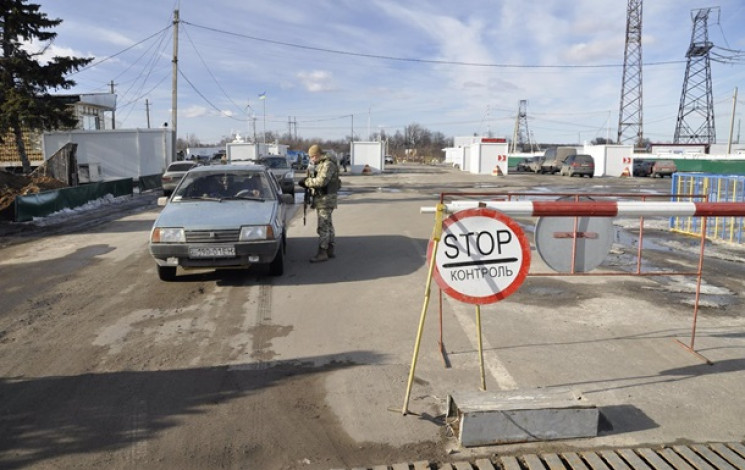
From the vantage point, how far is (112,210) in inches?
722

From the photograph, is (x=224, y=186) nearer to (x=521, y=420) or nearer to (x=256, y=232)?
(x=256, y=232)

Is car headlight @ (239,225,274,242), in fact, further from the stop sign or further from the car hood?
the stop sign

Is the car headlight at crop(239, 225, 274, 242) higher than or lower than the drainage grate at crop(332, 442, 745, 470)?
higher

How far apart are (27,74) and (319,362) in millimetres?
26618

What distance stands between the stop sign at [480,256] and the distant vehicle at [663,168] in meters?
46.1

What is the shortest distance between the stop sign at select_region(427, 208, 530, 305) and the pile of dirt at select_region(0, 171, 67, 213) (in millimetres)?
15969

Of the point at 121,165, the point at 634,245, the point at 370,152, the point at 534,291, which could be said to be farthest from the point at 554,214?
the point at 370,152

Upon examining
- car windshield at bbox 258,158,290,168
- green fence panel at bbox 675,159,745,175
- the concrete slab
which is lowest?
the concrete slab

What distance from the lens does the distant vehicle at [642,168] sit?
47.6 metres

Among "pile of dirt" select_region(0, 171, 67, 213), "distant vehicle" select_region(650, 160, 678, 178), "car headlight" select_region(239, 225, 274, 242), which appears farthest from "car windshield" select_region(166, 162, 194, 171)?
"distant vehicle" select_region(650, 160, 678, 178)

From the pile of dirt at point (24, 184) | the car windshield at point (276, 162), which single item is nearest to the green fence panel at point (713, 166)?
the car windshield at point (276, 162)

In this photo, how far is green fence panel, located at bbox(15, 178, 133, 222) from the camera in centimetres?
1455

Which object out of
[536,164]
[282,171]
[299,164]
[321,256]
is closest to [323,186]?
[321,256]

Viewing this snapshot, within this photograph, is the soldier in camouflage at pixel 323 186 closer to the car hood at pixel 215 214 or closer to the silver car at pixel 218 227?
the silver car at pixel 218 227
